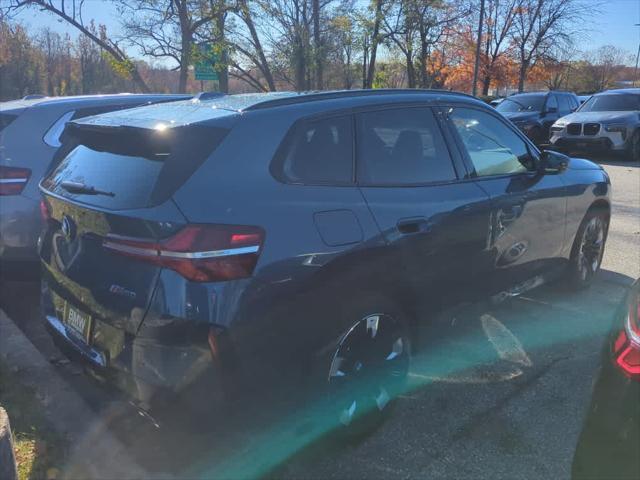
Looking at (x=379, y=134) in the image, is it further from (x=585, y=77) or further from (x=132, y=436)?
(x=585, y=77)

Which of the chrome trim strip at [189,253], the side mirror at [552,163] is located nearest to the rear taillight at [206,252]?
the chrome trim strip at [189,253]

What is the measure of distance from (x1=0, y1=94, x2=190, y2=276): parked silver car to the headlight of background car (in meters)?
13.3

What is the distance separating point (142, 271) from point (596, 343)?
10.9 ft

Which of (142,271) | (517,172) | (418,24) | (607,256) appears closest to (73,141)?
(142,271)

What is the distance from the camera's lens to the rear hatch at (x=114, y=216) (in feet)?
7.54

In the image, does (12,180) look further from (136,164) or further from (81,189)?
(136,164)

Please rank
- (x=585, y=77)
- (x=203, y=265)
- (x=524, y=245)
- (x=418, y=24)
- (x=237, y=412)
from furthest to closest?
(x=585, y=77) → (x=418, y=24) → (x=524, y=245) → (x=237, y=412) → (x=203, y=265)

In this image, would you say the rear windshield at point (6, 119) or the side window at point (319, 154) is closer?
the side window at point (319, 154)

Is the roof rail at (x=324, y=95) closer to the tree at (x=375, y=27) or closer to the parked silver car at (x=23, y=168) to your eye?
the parked silver car at (x=23, y=168)

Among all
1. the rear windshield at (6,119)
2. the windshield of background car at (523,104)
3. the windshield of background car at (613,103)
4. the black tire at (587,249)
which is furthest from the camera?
the windshield of background car at (523,104)

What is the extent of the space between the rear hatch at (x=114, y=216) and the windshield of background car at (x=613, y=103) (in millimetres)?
15323

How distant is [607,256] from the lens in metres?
6.20

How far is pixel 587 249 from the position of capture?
504cm

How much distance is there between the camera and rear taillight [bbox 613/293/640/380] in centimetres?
179
